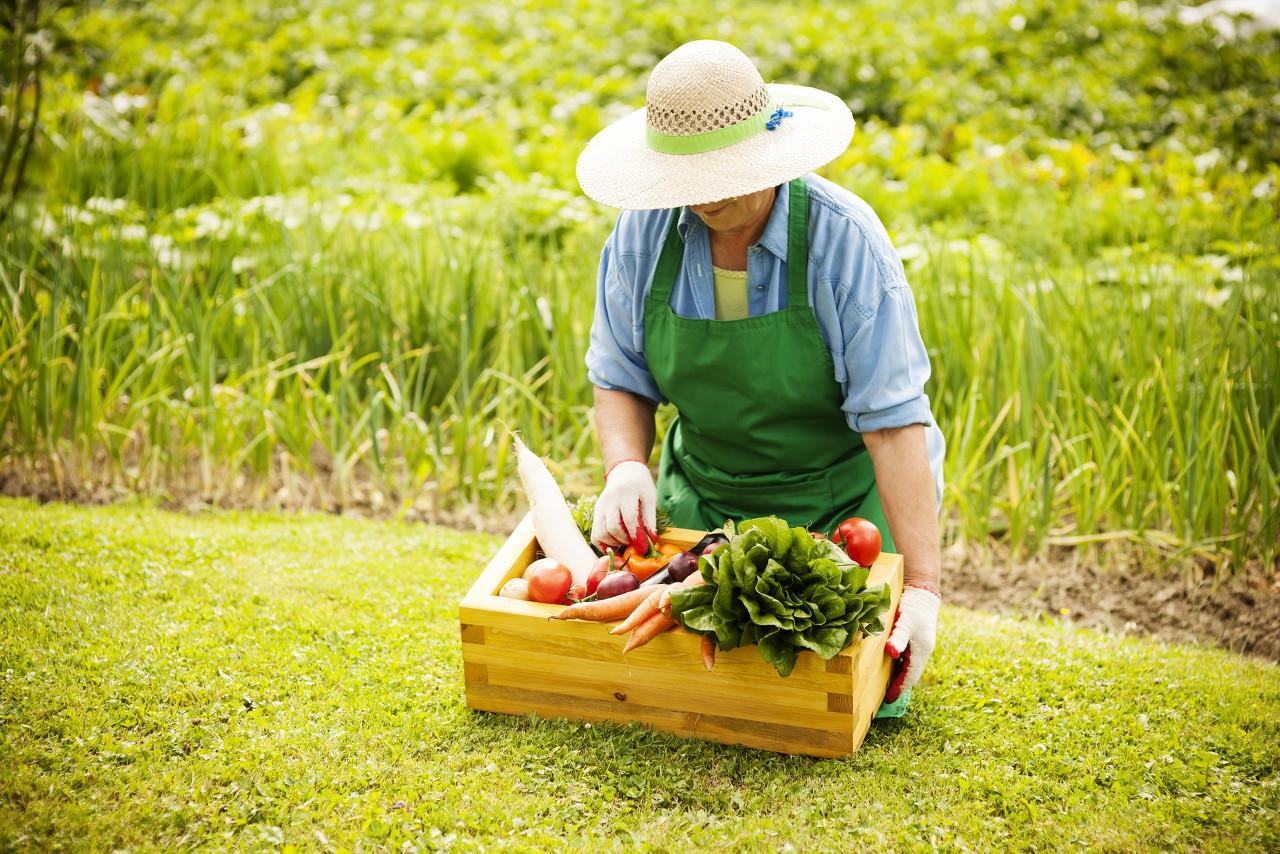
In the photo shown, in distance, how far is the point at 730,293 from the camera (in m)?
2.48

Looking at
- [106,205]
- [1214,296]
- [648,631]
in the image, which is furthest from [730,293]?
[106,205]

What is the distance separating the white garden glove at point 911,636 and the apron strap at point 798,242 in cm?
67

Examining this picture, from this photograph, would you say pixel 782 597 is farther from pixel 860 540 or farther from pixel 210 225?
pixel 210 225

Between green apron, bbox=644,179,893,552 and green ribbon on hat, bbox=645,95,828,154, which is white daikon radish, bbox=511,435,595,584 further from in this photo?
green ribbon on hat, bbox=645,95,828,154

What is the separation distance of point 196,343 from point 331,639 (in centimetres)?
133

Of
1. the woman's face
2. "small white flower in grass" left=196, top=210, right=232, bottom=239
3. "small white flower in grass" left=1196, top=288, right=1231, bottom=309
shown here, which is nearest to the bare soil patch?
"small white flower in grass" left=1196, top=288, right=1231, bottom=309

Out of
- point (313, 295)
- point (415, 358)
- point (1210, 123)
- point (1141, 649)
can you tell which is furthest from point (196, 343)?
point (1210, 123)

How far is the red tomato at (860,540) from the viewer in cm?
244

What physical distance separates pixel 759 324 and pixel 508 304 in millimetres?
1534

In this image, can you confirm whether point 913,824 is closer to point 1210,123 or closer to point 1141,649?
point 1141,649

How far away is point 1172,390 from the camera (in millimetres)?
3166

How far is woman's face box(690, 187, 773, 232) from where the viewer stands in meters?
2.29

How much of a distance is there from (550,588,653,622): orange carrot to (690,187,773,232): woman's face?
2.46 feet

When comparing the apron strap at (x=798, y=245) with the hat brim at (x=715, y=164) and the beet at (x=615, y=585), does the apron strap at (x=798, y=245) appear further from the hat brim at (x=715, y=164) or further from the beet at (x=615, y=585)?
the beet at (x=615, y=585)
